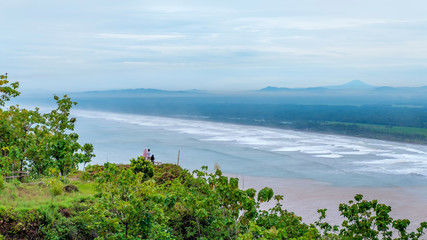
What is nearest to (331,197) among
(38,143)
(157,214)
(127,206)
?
(38,143)

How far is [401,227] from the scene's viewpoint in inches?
669

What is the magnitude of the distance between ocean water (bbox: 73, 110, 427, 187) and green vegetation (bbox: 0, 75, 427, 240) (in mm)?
26320

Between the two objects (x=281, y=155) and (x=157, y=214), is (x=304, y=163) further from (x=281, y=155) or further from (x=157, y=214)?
(x=157, y=214)

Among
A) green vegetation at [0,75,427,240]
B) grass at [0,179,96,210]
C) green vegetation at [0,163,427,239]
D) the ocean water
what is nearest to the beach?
the ocean water

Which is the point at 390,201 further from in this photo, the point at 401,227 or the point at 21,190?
the point at 21,190

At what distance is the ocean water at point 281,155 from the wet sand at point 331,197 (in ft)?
6.49

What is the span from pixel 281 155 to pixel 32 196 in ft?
147

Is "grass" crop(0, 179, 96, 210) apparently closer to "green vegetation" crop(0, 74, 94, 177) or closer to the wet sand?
"green vegetation" crop(0, 74, 94, 177)

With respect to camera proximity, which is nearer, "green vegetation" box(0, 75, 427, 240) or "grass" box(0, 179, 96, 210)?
"green vegetation" box(0, 75, 427, 240)

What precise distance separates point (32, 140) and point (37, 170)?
1.99 metres

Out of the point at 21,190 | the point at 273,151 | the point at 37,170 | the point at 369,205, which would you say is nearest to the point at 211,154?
the point at 273,151

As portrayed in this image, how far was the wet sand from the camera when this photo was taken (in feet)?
115

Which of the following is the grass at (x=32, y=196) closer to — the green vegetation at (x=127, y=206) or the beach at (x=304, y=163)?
the green vegetation at (x=127, y=206)

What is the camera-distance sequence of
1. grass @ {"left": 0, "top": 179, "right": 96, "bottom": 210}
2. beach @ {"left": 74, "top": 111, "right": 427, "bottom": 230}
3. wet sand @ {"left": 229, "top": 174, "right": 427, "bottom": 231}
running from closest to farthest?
grass @ {"left": 0, "top": 179, "right": 96, "bottom": 210} < wet sand @ {"left": 229, "top": 174, "right": 427, "bottom": 231} < beach @ {"left": 74, "top": 111, "right": 427, "bottom": 230}
